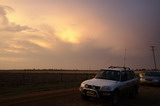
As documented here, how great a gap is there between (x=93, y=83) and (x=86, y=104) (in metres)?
1.14

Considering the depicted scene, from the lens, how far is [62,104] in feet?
32.3

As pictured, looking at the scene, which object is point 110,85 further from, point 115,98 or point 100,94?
point 115,98

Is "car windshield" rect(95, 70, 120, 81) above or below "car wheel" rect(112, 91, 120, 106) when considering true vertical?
above

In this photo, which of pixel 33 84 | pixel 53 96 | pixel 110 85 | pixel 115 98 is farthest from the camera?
pixel 33 84

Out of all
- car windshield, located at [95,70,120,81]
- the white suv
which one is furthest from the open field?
car windshield, located at [95,70,120,81]

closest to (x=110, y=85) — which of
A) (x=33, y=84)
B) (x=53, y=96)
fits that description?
(x=53, y=96)

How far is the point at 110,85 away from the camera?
972 centimetres

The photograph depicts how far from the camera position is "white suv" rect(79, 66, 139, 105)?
9.55m

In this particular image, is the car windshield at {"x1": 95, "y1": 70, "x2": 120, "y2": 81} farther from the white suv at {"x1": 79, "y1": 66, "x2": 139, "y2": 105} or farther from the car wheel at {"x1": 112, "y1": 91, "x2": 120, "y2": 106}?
the car wheel at {"x1": 112, "y1": 91, "x2": 120, "y2": 106}

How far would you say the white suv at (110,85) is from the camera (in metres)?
9.55

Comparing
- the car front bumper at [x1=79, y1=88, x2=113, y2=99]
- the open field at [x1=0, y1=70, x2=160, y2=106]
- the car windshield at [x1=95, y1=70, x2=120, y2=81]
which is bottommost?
the open field at [x1=0, y1=70, x2=160, y2=106]

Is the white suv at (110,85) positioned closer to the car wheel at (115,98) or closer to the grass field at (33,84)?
the car wheel at (115,98)

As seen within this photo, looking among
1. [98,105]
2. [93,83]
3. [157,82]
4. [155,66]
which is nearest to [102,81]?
[93,83]

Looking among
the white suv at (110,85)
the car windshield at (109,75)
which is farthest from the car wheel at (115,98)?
the car windshield at (109,75)
